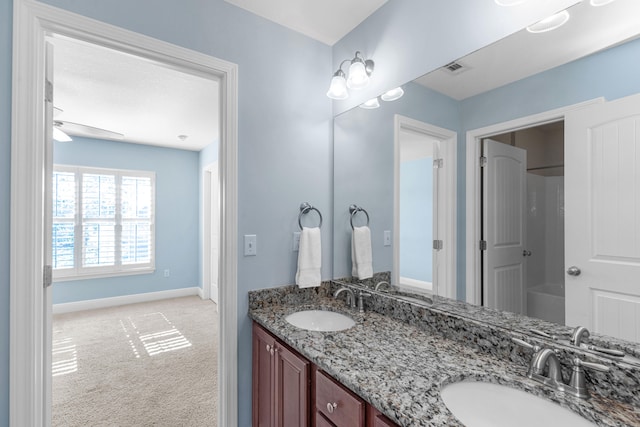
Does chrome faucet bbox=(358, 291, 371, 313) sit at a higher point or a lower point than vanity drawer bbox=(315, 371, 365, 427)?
higher

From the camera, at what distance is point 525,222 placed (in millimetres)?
1115

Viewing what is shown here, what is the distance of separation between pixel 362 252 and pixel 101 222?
14.3ft

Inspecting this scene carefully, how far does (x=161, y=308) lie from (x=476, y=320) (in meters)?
4.47

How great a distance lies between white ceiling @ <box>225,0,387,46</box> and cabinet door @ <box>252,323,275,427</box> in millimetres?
1722

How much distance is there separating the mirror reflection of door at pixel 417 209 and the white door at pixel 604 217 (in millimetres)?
564

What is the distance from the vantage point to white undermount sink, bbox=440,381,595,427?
2.64 ft

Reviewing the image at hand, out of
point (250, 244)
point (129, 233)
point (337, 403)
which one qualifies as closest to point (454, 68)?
point (250, 244)

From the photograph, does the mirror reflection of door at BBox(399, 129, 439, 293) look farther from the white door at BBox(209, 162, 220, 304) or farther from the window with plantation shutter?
the window with plantation shutter

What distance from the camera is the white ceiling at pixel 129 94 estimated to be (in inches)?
90.8

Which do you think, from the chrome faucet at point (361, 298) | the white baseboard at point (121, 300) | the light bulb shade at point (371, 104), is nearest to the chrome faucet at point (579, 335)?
the chrome faucet at point (361, 298)

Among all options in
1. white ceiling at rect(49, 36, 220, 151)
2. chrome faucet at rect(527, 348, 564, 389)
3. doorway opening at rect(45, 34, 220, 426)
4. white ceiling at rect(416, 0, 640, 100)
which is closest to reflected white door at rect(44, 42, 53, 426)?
doorway opening at rect(45, 34, 220, 426)

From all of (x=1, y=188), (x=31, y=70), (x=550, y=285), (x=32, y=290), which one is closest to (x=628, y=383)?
(x=550, y=285)

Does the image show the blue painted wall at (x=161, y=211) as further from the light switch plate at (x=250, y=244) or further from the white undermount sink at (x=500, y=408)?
the white undermount sink at (x=500, y=408)

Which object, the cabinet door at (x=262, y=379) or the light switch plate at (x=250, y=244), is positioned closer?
the cabinet door at (x=262, y=379)
